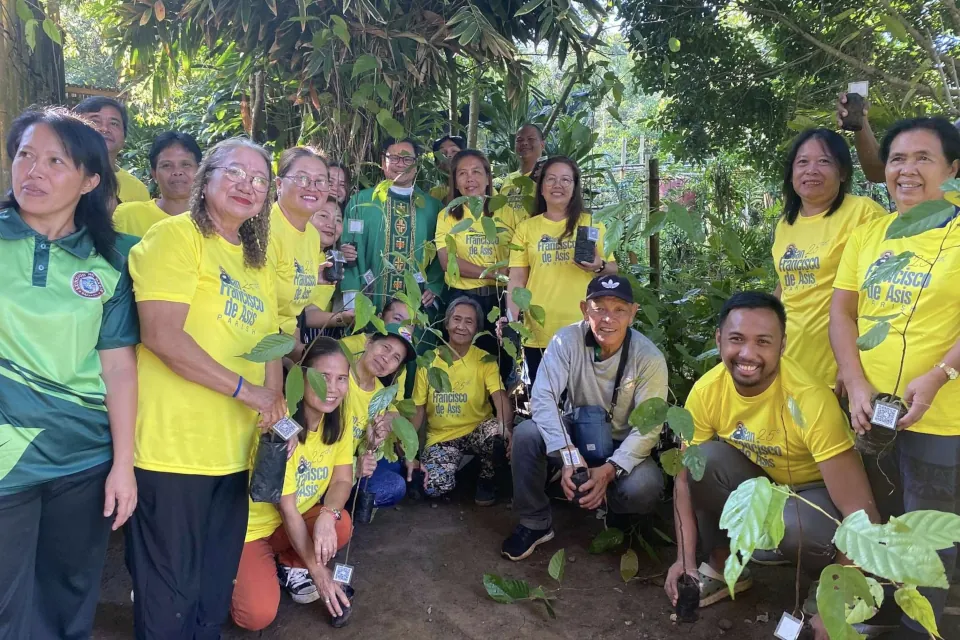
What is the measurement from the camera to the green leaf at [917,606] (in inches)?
47.6

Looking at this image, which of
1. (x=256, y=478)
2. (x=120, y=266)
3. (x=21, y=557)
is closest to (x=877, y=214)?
(x=256, y=478)

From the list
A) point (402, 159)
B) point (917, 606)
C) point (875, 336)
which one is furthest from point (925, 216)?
point (402, 159)

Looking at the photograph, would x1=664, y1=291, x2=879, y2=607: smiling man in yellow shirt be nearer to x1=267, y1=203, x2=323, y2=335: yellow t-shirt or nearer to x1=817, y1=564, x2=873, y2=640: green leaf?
x1=817, y1=564, x2=873, y2=640: green leaf

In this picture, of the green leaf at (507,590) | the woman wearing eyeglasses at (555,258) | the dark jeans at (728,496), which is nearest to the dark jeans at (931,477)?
the dark jeans at (728,496)

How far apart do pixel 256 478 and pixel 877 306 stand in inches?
81.1

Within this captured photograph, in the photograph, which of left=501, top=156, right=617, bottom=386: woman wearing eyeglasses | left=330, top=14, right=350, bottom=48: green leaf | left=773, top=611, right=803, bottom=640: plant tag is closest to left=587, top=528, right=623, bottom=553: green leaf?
left=501, top=156, right=617, bottom=386: woman wearing eyeglasses

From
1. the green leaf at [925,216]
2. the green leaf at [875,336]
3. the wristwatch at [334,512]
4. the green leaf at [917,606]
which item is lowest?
the wristwatch at [334,512]

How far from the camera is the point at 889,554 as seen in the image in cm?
109

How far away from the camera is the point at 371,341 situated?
9.87 ft

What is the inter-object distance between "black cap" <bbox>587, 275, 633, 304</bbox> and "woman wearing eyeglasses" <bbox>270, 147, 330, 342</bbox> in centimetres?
124

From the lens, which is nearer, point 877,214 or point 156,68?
point 877,214

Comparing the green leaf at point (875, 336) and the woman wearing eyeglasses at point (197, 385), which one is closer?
the green leaf at point (875, 336)

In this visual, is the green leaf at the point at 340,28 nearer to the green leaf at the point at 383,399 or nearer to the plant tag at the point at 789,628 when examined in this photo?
the green leaf at the point at 383,399

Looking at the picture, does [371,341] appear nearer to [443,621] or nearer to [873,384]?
[443,621]
